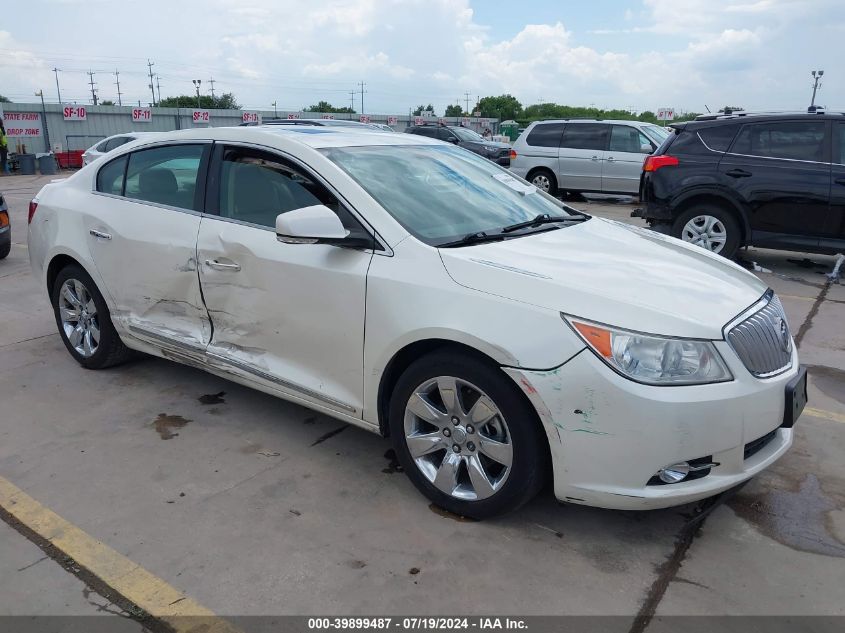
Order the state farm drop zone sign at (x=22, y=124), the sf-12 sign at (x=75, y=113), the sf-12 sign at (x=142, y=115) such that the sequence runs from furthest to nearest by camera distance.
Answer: the sf-12 sign at (x=142, y=115) < the sf-12 sign at (x=75, y=113) < the state farm drop zone sign at (x=22, y=124)

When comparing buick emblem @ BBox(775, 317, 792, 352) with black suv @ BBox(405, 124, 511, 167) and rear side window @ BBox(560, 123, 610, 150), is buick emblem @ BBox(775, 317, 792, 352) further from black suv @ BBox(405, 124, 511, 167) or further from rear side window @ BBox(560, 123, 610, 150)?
black suv @ BBox(405, 124, 511, 167)

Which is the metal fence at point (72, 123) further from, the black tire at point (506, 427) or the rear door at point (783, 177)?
the black tire at point (506, 427)

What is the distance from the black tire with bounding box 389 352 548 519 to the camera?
2.78 meters

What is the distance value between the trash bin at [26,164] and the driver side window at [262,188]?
77.4ft

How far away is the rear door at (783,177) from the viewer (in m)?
7.48

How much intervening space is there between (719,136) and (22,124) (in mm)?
27413

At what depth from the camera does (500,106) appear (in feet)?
281

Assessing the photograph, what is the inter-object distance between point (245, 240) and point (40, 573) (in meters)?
1.77

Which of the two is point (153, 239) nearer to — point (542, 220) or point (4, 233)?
point (542, 220)

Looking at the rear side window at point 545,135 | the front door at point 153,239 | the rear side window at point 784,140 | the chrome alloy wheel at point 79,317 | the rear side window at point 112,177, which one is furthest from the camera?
the rear side window at point 545,135

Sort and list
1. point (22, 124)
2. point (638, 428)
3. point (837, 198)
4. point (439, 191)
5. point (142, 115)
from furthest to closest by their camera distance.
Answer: point (142, 115)
point (22, 124)
point (837, 198)
point (439, 191)
point (638, 428)

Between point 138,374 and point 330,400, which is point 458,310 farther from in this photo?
point 138,374

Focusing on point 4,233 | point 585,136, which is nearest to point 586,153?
point 585,136

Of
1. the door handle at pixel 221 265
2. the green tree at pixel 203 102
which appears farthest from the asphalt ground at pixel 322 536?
the green tree at pixel 203 102
